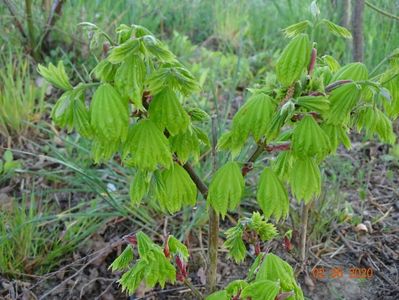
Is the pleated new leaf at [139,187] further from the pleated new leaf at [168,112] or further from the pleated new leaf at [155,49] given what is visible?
the pleated new leaf at [155,49]

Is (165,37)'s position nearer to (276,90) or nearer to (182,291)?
(182,291)

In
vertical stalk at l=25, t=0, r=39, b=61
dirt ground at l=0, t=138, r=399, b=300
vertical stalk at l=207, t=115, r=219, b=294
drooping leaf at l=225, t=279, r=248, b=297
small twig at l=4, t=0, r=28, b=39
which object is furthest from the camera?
vertical stalk at l=25, t=0, r=39, b=61

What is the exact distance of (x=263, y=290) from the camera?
1144 millimetres

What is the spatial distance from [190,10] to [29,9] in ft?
4.67

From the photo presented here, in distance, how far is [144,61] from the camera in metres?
1.10

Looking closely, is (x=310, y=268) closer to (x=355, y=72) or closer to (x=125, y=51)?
(x=355, y=72)

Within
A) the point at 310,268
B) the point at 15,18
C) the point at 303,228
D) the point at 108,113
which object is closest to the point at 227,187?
the point at 108,113

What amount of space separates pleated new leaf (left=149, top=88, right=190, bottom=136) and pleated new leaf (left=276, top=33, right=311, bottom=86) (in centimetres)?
21

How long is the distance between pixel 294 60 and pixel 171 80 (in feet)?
0.79

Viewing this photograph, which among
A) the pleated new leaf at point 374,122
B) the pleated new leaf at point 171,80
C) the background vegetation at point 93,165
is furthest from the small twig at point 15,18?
the pleated new leaf at point 374,122

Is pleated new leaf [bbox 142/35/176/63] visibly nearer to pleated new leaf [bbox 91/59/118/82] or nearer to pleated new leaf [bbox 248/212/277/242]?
pleated new leaf [bbox 91/59/118/82]

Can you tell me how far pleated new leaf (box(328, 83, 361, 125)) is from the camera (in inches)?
43.6

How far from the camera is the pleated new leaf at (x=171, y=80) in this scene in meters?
1.07
